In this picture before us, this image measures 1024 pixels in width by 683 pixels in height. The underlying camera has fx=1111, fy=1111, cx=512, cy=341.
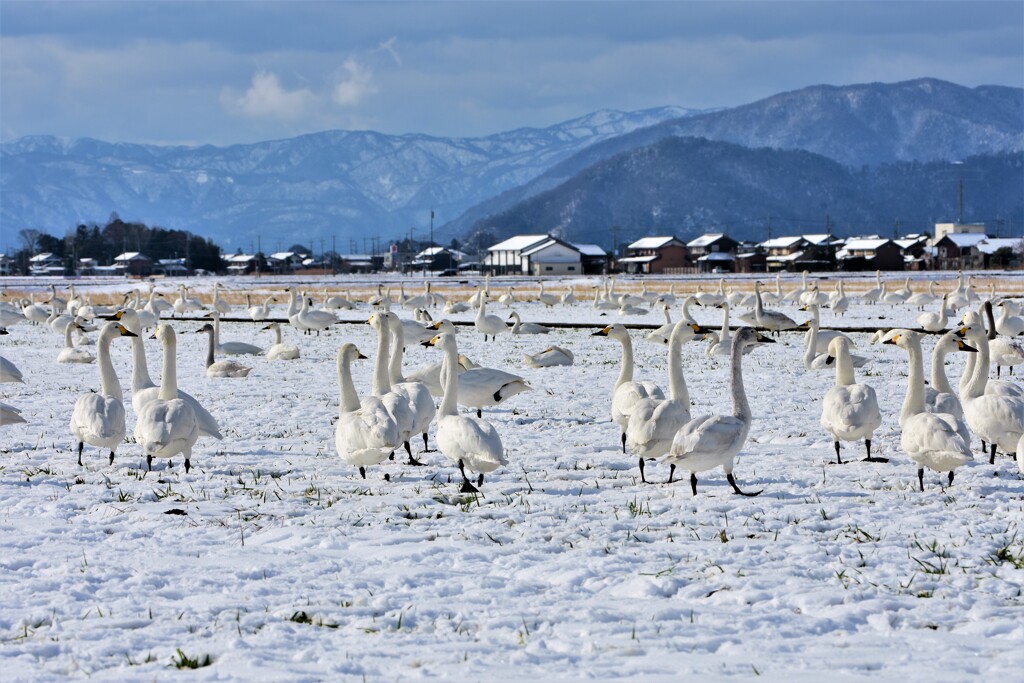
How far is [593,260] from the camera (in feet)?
468

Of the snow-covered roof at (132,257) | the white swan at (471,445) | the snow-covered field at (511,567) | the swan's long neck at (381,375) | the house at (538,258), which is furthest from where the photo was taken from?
the snow-covered roof at (132,257)

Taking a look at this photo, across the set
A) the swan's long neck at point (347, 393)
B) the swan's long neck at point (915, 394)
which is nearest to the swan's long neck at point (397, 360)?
the swan's long neck at point (347, 393)

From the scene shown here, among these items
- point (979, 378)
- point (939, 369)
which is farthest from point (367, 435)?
point (979, 378)

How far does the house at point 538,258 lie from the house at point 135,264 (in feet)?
147

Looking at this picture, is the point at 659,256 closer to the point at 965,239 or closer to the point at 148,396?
the point at 965,239

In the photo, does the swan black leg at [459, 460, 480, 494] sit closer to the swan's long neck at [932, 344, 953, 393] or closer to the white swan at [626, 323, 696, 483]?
the white swan at [626, 323, 696, 483]

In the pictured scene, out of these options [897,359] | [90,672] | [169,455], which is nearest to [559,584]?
[90,672]

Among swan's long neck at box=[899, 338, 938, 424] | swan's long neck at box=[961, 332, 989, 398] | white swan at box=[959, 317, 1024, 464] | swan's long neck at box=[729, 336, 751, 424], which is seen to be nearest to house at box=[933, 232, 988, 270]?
swan's long neck at box=[961, 332, 989, 398]

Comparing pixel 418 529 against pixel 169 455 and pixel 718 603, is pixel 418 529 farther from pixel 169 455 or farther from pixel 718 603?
pixel 169 455

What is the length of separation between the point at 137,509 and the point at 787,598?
4.84m

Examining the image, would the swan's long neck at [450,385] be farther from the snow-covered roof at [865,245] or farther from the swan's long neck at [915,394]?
the snow-covered roof at [865,245]

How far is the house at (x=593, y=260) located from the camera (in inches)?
5433

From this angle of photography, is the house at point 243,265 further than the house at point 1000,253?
Yes

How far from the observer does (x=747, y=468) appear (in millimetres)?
9820
